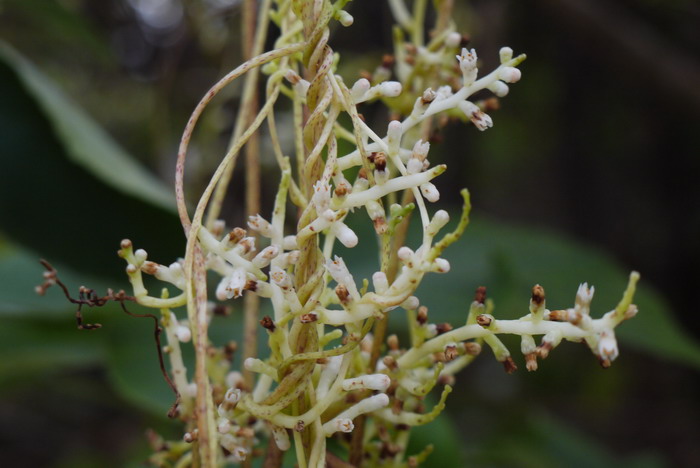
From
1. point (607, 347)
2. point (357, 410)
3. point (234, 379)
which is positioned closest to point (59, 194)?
point (234, 379)

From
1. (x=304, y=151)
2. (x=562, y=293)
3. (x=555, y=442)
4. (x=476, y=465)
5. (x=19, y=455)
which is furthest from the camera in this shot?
(x=19, y=455)

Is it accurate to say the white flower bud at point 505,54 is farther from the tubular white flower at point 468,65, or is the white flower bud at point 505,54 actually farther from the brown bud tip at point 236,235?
the brown bud tip at point 236,235

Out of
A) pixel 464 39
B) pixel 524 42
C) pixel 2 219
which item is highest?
pixel 524 42

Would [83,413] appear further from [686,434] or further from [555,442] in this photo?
[686,434]

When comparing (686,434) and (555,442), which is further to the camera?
(686,434)

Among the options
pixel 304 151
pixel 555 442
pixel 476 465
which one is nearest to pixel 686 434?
pixel 555 442

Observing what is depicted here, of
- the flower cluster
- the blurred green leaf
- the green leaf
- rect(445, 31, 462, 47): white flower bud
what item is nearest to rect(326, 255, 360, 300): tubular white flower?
the flower cluster

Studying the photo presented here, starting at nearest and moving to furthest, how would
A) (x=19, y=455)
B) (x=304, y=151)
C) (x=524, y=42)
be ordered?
(x=304, y=151) → (x=524, y=42) → (x=19, y=455)
